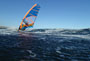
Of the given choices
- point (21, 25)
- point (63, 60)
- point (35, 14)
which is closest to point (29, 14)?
point (35, 14)

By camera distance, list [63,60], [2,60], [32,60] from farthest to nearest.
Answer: [63,60] < [32,60] < [2,60]

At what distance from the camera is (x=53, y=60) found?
32.4ft

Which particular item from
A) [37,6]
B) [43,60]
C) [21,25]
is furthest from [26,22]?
[43,60]

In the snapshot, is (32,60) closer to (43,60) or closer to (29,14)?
(43,60)

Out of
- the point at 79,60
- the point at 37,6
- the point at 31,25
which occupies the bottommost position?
the point at 79,60

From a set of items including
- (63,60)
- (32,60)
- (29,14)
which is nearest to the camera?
(32,60)

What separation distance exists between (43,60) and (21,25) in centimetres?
5465

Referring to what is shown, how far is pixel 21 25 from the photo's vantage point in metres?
62.3

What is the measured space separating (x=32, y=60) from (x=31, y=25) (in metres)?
55.3

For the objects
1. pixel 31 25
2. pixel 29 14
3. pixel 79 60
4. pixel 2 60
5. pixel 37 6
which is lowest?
A: pixel 79 60

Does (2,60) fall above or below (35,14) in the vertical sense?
below

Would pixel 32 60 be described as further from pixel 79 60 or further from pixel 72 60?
pixel 79 60

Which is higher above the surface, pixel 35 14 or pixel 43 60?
pixel 35 14

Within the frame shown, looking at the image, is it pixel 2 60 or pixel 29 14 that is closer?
pixel 2 60
